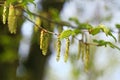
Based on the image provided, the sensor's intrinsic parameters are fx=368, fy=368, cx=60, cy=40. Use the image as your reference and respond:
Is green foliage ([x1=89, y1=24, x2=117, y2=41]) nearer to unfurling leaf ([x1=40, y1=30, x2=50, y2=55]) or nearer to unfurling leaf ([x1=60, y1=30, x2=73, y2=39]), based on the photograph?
unfurling leaf ([x1=60, y1=30, x2=73, y2=39])

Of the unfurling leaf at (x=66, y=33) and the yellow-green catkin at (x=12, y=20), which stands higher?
the yellow-green catkin at (x=12, y=20)

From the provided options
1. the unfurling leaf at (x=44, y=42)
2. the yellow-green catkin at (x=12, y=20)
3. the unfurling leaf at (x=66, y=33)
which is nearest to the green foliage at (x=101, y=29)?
the unfurling leaf at (x=66, y=33)

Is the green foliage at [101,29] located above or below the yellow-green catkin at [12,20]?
below

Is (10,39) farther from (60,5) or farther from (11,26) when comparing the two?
(11,26)

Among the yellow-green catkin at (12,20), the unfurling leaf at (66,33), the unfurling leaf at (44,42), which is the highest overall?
the yellow-green catkin at (12,20)

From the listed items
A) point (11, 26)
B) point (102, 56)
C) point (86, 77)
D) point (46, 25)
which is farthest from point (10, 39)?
point (102, 56)

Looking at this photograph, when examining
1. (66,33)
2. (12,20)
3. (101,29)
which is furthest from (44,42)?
(101,29)

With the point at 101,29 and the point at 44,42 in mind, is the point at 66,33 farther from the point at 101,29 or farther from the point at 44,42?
the point at 101,29

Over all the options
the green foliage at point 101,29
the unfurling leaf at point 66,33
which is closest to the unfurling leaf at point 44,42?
the unfurling leaf at point 66,33

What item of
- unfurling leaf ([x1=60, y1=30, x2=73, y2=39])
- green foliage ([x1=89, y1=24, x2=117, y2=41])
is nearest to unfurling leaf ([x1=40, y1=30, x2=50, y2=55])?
unfurling leaf ([x1=60, y1=30, x2=73, y2=39])

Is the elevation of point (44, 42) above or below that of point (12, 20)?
below

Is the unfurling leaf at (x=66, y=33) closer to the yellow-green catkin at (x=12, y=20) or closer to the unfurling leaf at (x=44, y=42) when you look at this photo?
the unfurling leaf at (x=44, y=42)
